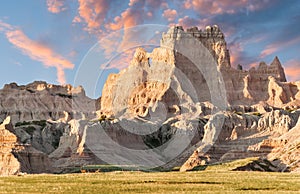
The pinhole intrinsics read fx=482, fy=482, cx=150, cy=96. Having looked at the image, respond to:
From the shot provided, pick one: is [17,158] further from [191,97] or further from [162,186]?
[191,97]

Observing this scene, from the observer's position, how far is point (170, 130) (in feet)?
461

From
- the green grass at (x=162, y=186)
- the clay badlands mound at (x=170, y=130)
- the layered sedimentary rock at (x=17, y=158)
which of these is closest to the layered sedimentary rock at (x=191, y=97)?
the clay badlands mound at (x=170, y=130)

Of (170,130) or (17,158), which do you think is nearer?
(17,158)

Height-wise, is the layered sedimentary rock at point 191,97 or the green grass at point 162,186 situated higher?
the layered sedimentary rock at point 191,97

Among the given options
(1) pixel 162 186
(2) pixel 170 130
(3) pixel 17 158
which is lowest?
(1) pixel 162 186

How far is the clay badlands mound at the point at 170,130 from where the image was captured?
79.5 meters

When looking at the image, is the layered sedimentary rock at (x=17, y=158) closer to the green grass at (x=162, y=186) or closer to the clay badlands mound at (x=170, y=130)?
the clay badlands mound at (x=170, y=130)

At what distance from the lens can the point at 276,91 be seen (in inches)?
7539

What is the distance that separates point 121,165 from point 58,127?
49411 mm

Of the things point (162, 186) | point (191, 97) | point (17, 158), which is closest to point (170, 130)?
point (191, 97)

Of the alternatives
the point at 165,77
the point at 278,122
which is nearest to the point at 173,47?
the point at 165,77

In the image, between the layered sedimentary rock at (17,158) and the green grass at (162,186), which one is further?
the layered sedimentary rock at (17,158)

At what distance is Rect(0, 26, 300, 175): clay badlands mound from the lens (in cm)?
7950

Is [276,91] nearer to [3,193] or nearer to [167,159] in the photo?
[167,159]
